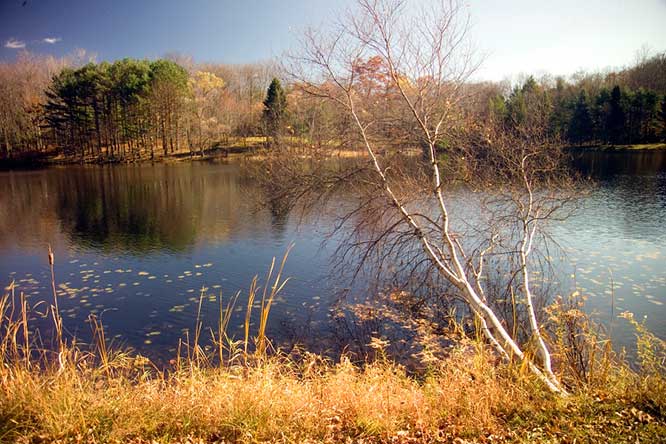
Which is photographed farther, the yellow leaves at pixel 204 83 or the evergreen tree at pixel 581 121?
the yellow leaves at pixel 204 83

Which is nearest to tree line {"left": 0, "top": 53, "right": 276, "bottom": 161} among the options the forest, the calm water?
the forest

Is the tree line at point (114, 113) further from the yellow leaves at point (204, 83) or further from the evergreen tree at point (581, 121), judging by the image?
the evergreen tree at point (581, 121)

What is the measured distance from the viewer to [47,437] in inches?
123

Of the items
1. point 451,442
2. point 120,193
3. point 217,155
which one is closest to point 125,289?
point 451,442

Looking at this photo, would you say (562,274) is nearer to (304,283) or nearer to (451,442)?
(304,283)

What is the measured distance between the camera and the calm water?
859 cm

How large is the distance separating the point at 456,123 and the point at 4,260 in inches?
525

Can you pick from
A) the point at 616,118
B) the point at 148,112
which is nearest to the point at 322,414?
the point at 148,112

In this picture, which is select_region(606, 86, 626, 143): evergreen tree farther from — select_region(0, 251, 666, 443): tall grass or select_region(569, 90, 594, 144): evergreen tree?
select_region(0, 251, 666, 443): tall grass

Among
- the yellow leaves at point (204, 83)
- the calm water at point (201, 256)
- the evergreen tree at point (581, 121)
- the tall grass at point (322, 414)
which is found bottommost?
the calm water at point (201, 256)

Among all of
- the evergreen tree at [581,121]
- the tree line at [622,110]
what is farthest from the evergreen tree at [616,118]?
the evergreen tree at [581,121]

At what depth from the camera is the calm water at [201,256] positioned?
28.2 ft

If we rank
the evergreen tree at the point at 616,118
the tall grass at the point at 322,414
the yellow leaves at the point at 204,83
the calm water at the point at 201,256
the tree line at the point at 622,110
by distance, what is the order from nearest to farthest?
the tall grass at the point at 322,414 < the calm water at the point at 201,256 < the tree line at the point at 622,110 < the evergreen tree at the point at 616,118 < the yellow leaves at the point at 204,83

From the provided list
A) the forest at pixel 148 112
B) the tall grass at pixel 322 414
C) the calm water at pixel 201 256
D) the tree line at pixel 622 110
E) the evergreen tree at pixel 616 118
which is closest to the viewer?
the tall grass at pixel 322 414
